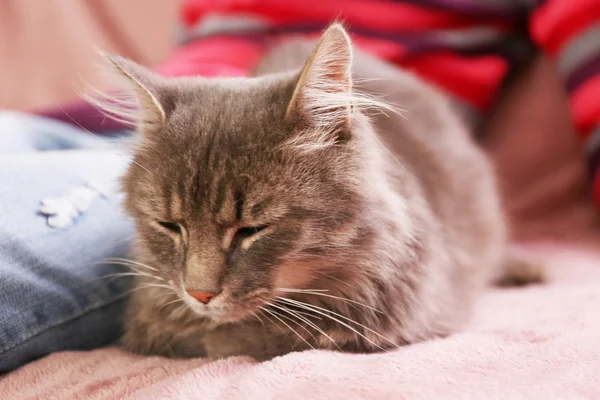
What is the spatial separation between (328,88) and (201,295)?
454 millimetres

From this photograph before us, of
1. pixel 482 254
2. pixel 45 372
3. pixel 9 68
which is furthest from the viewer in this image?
pixel 9 68

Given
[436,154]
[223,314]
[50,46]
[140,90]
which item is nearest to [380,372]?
[223,314]

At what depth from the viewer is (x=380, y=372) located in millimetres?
924

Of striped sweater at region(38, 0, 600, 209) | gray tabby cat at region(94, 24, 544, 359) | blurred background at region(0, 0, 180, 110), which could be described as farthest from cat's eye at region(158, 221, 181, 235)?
blurred background at region(0, 0, 180, 110)

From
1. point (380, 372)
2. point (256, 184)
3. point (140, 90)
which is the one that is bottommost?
point (380, 372)

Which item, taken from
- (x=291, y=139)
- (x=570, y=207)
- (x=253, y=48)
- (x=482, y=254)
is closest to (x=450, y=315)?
(x=482, y=254)

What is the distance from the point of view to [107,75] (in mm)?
1205

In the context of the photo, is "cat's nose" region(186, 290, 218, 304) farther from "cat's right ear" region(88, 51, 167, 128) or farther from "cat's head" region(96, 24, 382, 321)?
"cat's right ear" region(88, 51, 167, 128)

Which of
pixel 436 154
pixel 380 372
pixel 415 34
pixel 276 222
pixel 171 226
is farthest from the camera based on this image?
pixel 415 34

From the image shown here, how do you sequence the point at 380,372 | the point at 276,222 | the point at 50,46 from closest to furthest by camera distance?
the point at 380,372 → the point at 276,222 → the point at 50,46

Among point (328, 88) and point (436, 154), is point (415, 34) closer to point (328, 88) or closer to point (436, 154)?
point (436, 154)

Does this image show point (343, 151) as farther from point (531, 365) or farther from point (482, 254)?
point (482, 254)

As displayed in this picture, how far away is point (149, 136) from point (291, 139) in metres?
0.31

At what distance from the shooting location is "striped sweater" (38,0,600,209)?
6.49 ft
